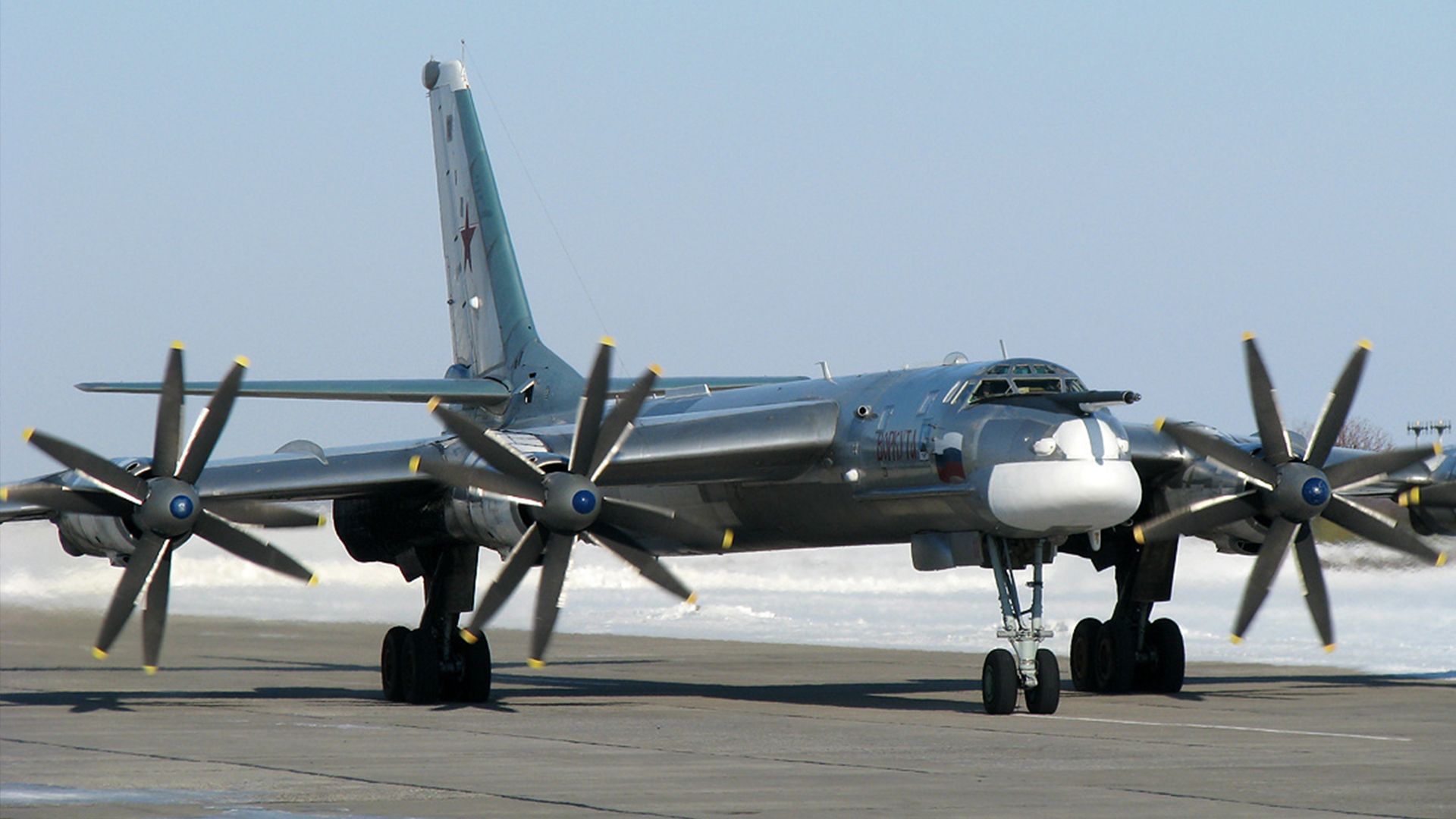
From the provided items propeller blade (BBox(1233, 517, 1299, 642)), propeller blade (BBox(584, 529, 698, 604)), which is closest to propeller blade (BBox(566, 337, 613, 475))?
propeller blade (BBox(584, 529, 698, 604))

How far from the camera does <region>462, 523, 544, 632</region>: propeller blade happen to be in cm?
1625

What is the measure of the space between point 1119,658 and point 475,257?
964 cm

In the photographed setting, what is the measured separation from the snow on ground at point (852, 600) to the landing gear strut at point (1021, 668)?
22.9 feet

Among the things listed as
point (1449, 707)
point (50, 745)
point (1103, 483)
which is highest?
point (1103, 483)

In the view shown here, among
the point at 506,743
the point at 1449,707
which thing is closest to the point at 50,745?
the point at 506,743

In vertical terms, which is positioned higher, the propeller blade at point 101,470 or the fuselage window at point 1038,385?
the fuselage window at point 1038,385

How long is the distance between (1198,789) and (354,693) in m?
11.6

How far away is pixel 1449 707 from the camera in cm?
1712

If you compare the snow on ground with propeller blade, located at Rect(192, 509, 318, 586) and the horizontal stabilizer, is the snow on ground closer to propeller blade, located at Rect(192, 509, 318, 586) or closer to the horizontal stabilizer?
the horizontal stabilizer

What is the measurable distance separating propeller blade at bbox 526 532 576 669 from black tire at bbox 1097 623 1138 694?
6446 mm

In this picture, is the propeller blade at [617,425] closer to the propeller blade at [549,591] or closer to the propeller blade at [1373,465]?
the propeller blade at [549,591]

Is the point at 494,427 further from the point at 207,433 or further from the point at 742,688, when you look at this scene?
the point at 207,433

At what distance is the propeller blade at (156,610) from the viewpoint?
16.4 m

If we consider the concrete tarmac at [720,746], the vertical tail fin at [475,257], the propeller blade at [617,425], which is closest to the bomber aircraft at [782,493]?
the propeller blade at [617,425]
